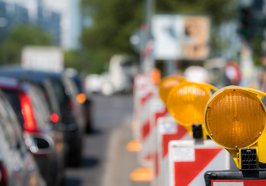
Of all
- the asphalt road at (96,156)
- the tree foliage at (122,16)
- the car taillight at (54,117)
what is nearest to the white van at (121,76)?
the tree foliage at (122,16)

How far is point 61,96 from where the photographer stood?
1680 cm

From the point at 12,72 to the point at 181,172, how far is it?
929cm

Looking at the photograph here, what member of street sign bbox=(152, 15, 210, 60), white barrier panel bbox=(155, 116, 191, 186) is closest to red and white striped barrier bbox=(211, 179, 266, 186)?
white barrier panel bbox=(155, 116, 191, 186)

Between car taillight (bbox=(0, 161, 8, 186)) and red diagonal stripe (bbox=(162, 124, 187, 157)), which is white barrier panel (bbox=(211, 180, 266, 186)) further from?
red diagonal stripe (bbox=(162, 124, 187, 157))

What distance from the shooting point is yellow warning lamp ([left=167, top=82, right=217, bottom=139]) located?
6.41m

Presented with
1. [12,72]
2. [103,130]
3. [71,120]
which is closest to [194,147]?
[12,72]

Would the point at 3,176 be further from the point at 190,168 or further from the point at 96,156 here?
the point at 96,156

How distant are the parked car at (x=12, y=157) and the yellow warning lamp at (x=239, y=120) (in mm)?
2030

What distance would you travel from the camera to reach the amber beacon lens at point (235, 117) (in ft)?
14.4

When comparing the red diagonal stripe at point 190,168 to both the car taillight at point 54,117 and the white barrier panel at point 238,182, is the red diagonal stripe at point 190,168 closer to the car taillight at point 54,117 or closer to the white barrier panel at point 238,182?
the white barrier panel at point 238,182

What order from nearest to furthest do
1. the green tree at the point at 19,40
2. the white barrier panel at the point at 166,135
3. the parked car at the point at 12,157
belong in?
the parked car at the point at 12,157, the white barrier panel at the point at 166,135, the green tree at the point at 19,40

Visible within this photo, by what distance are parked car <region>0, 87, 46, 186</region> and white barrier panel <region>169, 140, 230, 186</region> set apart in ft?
3.94

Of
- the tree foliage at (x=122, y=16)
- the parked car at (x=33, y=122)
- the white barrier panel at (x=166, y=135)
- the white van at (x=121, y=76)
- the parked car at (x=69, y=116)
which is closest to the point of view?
the white barrier panel at (x=166, y=135)

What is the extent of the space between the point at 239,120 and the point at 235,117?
0.08ft
